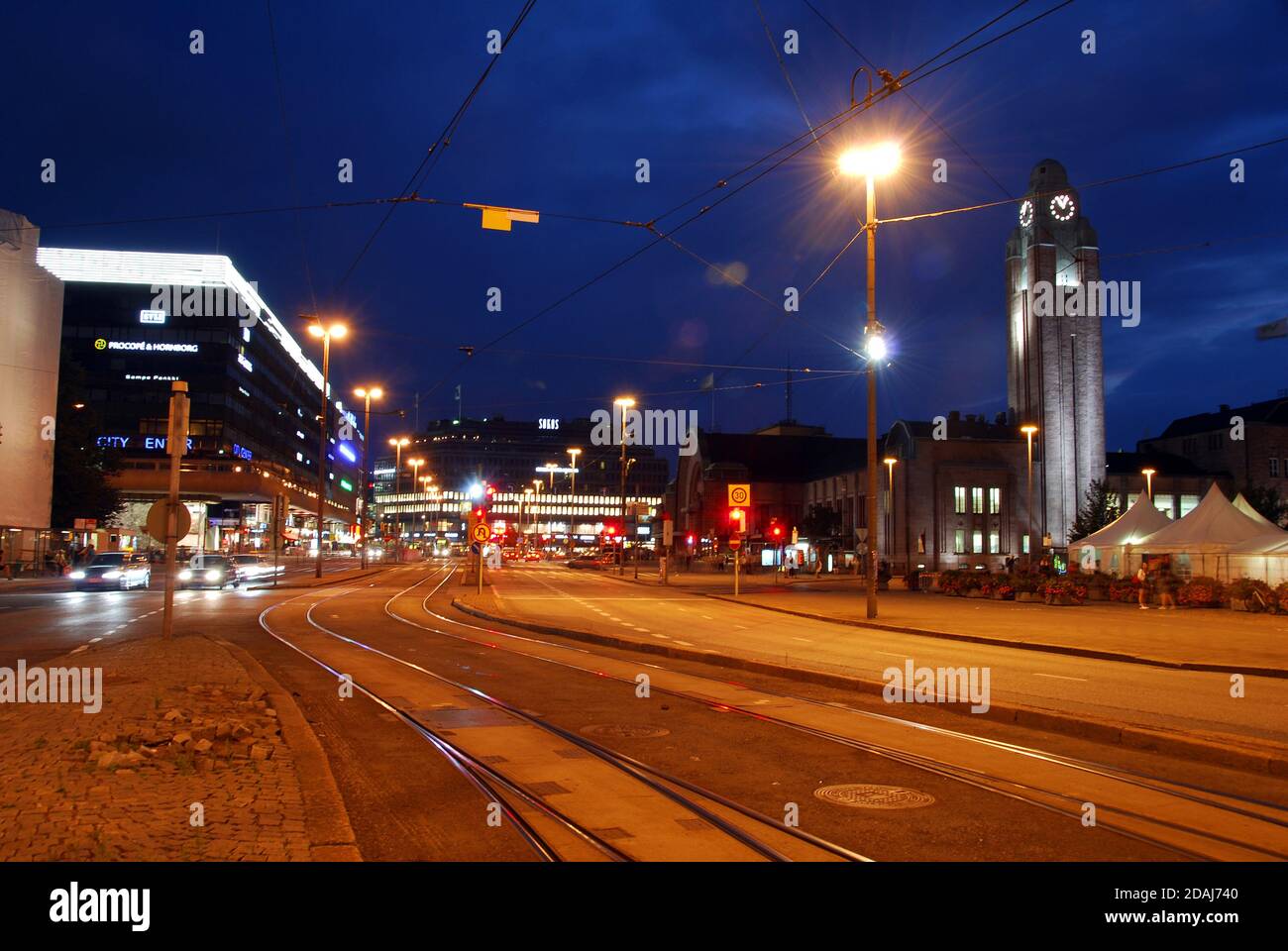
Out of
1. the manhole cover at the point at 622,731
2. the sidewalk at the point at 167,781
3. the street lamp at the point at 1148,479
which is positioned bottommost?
the manhole cover at the point at 622,731

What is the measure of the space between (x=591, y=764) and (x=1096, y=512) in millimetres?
77103

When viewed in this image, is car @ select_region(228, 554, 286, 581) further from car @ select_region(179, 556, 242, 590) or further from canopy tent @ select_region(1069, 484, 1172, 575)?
canopy tent @ select_region(1069, 484, 1172, 575)

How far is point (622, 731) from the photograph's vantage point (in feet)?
32.1

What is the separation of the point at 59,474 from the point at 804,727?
62728mm

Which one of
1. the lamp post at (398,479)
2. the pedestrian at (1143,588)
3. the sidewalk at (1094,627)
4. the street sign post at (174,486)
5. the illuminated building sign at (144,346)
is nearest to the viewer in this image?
the street sign post at (174,486)

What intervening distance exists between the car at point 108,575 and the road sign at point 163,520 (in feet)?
97.7

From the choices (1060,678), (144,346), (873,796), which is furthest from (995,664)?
(144,346)

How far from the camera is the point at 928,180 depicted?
26.5 m

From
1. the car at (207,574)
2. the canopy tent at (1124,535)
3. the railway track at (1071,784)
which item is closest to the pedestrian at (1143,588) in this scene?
the canopy tent at (1124,535)

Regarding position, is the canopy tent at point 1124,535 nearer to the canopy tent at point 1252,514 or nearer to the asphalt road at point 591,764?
the canopy tent at point 1252,514

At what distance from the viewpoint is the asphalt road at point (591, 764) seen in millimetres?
5938

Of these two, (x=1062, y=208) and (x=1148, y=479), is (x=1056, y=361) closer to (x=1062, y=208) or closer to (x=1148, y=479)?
(x=1062, y=208)

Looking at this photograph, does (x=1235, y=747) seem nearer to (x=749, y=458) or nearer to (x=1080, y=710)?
(x=1080, y=710)

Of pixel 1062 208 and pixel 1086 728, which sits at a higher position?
pixel 1062 208
